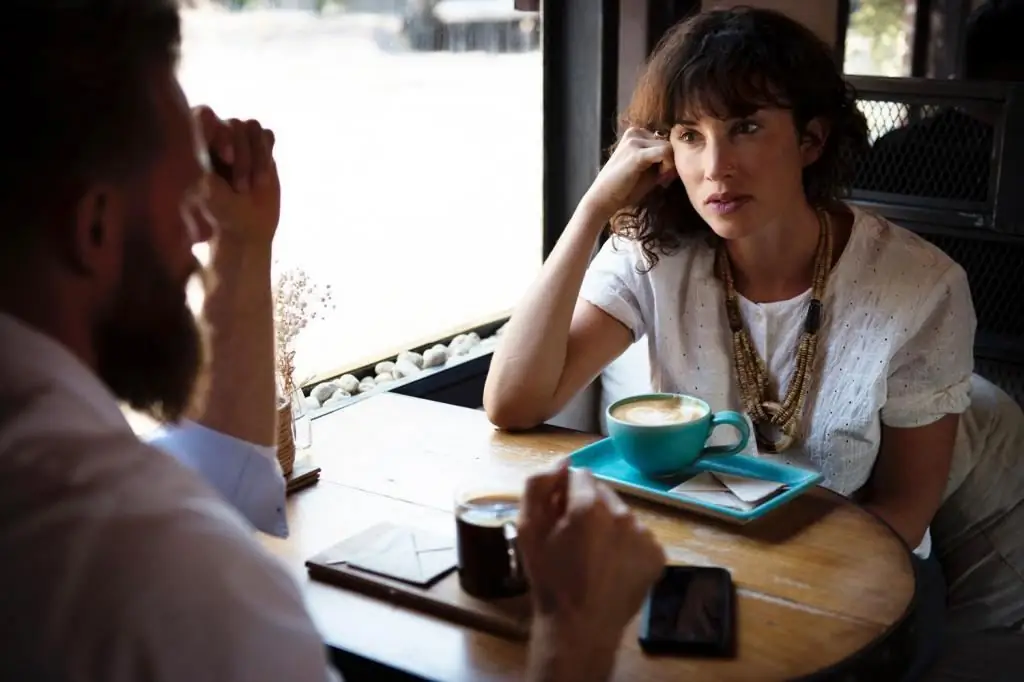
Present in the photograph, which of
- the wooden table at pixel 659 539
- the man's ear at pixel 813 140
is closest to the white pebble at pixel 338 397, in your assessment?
the wooden table at pixel 659 539

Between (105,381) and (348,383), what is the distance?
1.38 m

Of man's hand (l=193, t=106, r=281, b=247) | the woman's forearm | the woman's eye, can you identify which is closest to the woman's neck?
the woman's eye

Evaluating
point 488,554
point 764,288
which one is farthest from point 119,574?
point 764,288

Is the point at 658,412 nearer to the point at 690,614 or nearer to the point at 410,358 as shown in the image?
the point at 690,614

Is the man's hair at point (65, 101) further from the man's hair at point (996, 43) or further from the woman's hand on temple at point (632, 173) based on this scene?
the man's hair at point (996, 43)

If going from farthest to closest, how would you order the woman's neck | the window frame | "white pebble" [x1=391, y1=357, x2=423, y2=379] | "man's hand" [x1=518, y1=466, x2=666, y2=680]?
the window frame, "white pebble" [x1=391, y1=357, x2=423, y2=379], the woman's neck, "man's hand" [x1=518, y1=466, x2=666, y2=680]

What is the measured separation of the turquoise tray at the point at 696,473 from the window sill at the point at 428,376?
674mm

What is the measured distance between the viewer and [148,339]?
85cm

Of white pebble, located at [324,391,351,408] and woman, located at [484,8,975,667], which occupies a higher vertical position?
woman, located at [484,8,975,667]

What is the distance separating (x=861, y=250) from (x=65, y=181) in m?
1.37

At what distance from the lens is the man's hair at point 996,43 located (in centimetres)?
244

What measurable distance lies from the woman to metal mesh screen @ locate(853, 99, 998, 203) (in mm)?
547

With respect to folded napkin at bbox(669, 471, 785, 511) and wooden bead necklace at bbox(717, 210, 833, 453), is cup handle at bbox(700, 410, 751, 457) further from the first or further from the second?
wooden bead necklace at bbox(717, 210, 833, 453)

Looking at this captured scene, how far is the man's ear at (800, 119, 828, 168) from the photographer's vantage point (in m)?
1.84
